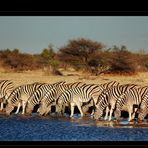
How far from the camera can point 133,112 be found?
9680 mm

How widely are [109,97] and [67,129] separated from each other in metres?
1.09

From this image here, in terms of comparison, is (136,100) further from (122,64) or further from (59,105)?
(59,105)

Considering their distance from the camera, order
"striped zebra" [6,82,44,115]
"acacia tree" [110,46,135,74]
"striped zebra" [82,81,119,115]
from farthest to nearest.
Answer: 1. "striped zebra" [6,82,44,115]
2. "striped zebra" [82,81,119,115]
3. "acacia tree" [110,46,135,74]

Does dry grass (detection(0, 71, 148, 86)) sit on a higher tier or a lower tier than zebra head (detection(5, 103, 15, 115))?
higher

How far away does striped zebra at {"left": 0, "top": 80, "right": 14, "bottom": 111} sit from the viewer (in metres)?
9.63

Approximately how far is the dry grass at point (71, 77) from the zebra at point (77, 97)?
225 millimetres

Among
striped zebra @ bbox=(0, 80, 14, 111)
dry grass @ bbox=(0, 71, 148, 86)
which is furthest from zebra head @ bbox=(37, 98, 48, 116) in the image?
striped zebra @ bbox=(0, 80, 14, 111)

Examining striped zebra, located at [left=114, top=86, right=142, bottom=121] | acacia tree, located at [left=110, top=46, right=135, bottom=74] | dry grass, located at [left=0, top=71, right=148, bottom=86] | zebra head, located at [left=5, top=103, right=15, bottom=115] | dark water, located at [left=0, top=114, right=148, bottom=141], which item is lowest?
dark water, located at [left=0, top=114, right=148, bottom=141]

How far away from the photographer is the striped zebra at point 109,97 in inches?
382

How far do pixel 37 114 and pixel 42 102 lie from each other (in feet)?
0.95

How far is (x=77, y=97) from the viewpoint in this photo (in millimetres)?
10156

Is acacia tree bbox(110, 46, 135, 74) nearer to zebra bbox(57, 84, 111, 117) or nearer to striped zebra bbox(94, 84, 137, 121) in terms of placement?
striped zebra bbox(94, 84, 137, 121)

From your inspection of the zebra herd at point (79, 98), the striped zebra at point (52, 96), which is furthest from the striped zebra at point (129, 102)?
the striped zebra at point (52, 96)

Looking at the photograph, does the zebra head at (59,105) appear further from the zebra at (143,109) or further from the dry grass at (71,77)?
the zebra at (143,109)
